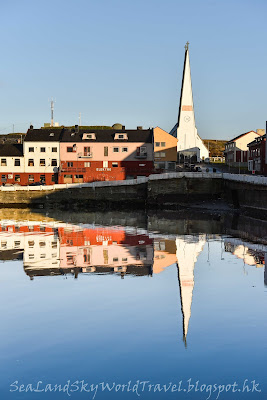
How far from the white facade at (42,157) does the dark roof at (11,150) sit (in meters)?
1.48

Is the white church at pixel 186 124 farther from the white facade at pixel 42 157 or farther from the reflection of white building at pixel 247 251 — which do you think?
the reflection of white building at pixel 247 251

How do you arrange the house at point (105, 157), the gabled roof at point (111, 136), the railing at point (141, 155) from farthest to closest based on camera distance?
the gabled roof at point (111, 136) < the railing at point (141, 155) < the house at point (105, 157)

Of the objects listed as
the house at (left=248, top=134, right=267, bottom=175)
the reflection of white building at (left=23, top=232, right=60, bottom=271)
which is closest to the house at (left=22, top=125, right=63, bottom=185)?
the house at (left=248, top=134, right=267, bottom=175)

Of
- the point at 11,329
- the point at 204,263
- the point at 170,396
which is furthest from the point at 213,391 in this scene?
the point at 204,263

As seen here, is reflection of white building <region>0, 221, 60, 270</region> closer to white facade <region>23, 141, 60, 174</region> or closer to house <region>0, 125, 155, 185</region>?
house <region>0, 125, 155, 185</region>

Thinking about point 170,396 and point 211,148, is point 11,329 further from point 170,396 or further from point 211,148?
point 211,148

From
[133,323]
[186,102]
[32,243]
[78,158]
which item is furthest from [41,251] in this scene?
[186,102]

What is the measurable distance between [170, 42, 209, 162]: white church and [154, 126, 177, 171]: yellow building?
45.8ft

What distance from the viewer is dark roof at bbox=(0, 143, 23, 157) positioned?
85.6 metres

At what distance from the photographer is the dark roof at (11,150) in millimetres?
85562

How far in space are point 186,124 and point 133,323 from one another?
94.5 m

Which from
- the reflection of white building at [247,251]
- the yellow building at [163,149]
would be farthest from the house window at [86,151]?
the reflection of white building at [247,251]

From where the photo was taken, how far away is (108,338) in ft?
45.9

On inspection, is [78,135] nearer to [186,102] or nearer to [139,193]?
[139,193]
